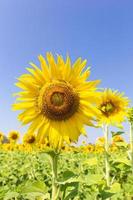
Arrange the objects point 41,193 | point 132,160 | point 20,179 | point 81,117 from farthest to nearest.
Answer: point 20,179
point 132,160
point 81,117
point 41,193

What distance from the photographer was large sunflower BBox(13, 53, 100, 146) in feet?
12.5

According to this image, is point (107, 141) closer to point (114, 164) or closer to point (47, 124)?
point (114, 164)

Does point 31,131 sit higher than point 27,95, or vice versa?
point 27,95

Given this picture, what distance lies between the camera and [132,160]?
18.9ft

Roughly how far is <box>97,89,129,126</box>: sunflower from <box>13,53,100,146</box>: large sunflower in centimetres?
224

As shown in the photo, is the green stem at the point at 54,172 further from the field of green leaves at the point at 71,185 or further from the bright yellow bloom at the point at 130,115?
the bright yellow bloom at the point at 130,115

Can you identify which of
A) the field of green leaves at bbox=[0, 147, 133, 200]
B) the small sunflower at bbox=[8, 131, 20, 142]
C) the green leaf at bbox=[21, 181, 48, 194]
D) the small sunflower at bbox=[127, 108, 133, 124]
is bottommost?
the green leaf at bbox=[21, 181, 48, 194]

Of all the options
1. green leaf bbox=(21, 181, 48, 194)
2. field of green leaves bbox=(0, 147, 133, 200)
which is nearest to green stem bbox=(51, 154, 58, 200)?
field of green leaves bbox=(0, 147, 133, 200)

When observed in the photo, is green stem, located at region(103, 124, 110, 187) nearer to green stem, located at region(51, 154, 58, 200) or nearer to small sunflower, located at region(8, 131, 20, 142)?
green stem, located at region(51, 154, 58, 200)

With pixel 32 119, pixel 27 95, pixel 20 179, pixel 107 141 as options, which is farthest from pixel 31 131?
pixel 20 179

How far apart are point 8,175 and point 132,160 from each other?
311 centimetres

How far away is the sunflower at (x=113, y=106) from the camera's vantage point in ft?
20.1

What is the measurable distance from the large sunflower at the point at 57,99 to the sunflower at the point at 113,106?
224 cm

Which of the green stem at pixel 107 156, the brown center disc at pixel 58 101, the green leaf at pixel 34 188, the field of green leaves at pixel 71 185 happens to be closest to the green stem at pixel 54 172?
the field of green leaves at pixel 71 185
